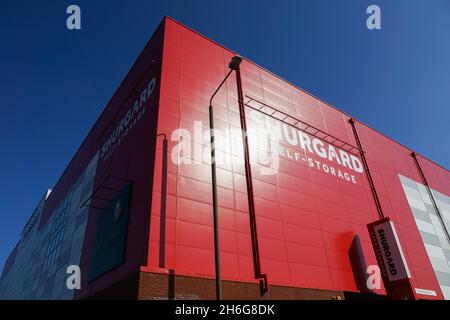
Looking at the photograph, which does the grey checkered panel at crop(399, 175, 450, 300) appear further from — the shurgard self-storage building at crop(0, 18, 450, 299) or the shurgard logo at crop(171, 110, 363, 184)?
the shurgard logo at crop(171, 110, 363, 184)

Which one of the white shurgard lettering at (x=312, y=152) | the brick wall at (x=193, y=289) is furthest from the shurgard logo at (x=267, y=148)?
the brick wall at (x=193, y=289)

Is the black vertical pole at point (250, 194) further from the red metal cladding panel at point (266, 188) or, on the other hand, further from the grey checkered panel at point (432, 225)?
the grey checkered panel at point (432, 225)

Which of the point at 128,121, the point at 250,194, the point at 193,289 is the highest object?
the point at 128,121

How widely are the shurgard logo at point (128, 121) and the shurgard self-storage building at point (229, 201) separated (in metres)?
0.19

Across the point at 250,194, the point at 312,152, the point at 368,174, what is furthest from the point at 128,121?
the point at 368,174

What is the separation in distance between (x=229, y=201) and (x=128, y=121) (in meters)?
9.99

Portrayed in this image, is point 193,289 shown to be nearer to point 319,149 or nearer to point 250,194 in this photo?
point 250,194

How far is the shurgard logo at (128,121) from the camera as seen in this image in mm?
21094

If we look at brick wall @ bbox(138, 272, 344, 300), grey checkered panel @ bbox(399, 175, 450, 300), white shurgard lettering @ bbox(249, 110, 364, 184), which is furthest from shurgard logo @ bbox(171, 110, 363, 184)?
grey checkered panel @ bbox(399, 175, 450, 300)

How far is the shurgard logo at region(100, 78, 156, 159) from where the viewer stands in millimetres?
21094

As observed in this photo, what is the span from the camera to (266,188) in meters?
20.2

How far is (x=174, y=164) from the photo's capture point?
17172 mm

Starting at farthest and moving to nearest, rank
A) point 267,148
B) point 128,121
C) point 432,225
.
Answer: point 432,225
point 128,121
point 267,148

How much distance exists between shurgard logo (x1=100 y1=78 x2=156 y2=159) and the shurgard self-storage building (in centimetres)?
19
